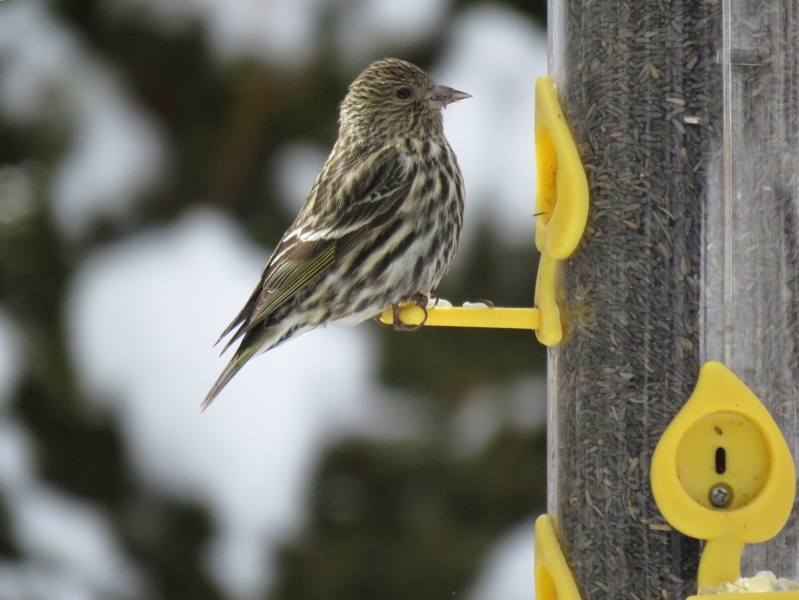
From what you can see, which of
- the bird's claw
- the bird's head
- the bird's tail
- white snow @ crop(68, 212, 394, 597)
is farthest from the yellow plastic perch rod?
white snow @ crop(68, 212, 394, 597)

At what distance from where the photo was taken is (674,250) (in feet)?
11.0

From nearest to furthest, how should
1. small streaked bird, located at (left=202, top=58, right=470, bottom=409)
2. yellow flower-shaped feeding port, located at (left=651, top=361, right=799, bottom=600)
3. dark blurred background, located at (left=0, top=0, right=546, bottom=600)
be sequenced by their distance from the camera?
1. yellow flower-shaped feeding port, located at (left=651, top=361, right=799, bottom=600)
2. small streaked bird, located at (left=202, top=58, right=470, bottom=409)
3. dark blurred background, located at (left=0, top=0, right=546, bottom=600)

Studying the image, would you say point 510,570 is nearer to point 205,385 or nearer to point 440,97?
point 205,385

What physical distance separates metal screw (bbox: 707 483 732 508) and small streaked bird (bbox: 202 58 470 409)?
168 cm

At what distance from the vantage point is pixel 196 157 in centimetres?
690

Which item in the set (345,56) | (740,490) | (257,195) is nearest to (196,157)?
(257,195)

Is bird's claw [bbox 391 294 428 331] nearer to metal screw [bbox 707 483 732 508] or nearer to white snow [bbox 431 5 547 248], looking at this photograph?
metal screw [bbox 707 483 732 508]

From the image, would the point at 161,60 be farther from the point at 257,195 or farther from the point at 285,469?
the point at 285,469

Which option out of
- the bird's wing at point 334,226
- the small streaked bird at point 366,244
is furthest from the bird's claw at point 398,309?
the bird's wing at point 334,226

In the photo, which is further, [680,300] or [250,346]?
[250,346]

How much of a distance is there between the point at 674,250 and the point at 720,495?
23.7 inches

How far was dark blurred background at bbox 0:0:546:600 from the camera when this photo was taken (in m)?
6.35

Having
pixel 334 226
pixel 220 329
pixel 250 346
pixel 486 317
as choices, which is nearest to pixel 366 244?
pixel 334 226

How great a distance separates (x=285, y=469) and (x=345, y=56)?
201 centimetres
